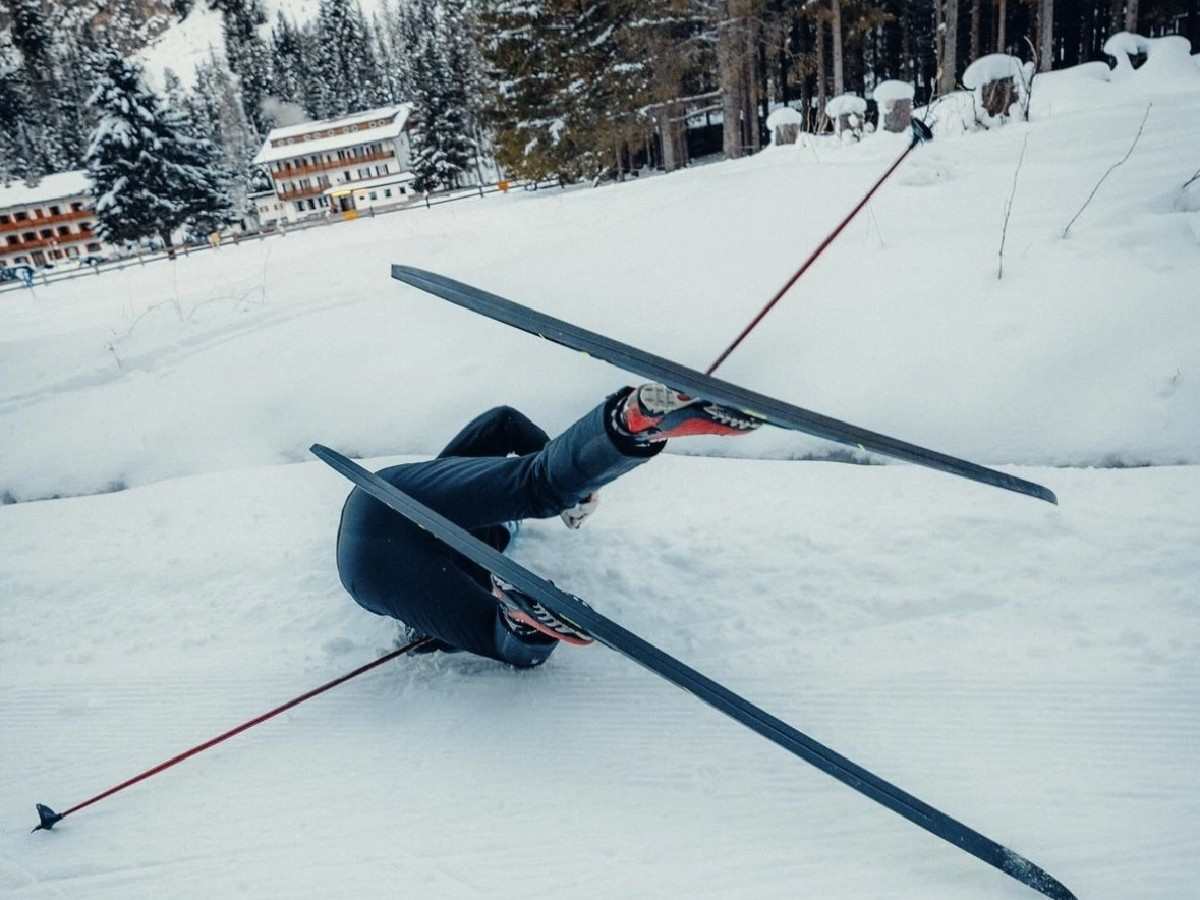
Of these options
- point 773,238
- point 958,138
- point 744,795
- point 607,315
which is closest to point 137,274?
point 607,315

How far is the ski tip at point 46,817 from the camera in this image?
186cm

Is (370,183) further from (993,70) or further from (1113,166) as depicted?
(1113,166)

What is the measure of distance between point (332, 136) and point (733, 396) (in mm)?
61688

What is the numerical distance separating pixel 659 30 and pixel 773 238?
12874 millimetres

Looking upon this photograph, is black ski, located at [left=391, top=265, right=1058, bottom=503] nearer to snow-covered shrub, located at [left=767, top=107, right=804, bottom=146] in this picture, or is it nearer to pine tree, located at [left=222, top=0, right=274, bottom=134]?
snow-covered shrub, located at [left=767, top=107, right=804, bottom=146]

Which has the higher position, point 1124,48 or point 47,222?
point 1124,48

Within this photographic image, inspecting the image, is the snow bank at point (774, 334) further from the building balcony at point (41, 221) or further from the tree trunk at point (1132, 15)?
the building balcony at point (41, 221)

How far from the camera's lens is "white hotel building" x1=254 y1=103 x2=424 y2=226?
53500 mm

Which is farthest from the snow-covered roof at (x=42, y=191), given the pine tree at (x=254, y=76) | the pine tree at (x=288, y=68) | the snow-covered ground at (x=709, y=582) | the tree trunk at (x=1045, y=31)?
the snow-covered ground at (x=709, y=582)

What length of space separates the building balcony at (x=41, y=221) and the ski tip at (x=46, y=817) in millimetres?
67117

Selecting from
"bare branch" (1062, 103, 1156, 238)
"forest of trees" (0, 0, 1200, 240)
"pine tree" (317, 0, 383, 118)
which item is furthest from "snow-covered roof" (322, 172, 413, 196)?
"bare branch" (1062, 103, 1156, 238)

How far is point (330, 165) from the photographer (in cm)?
5497

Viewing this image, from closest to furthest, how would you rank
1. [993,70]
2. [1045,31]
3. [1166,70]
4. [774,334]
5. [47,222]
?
[774,334] < [993,70] < [1166,70] < [1045,31] < [47,222]

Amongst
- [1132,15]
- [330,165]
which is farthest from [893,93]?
[330,165]
